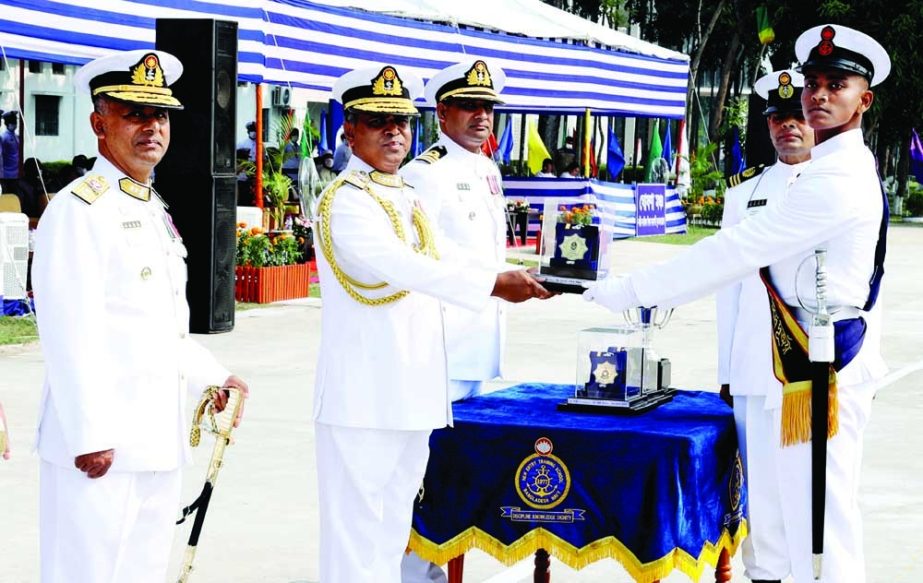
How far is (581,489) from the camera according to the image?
5629 mm

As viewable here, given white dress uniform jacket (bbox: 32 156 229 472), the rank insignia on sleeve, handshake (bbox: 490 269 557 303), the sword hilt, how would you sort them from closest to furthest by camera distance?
white dress uniform jacket (bbox: 32 156 229 472)
the rank insignia on sleeve
the sword hilt
handshake (bbox: 490 269 557 303)

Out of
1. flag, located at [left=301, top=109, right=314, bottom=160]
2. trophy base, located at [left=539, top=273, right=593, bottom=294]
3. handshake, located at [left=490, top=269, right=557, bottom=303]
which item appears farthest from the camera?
flag, located at [left=301, top=109, right=314, bottom=160]

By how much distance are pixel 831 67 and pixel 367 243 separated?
1.59 meters

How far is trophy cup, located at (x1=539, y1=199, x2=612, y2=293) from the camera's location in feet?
18.3

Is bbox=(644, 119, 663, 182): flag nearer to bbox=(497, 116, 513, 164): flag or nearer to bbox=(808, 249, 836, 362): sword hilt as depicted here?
bbox=(497, 116, 513, 164): flag

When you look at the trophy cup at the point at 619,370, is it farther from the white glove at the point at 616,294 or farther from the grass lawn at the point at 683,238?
the grass lawn at the point at 683,238

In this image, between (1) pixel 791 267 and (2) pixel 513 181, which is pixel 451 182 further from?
(2) pixel 513 181

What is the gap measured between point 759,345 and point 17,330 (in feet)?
30.1

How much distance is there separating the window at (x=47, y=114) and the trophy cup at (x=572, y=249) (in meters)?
34.3

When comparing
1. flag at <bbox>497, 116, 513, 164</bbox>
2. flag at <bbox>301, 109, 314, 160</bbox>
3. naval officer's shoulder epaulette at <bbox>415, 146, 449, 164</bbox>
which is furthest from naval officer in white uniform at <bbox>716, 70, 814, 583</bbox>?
flag at <bbox>497, 116, 513, 164</bbox>

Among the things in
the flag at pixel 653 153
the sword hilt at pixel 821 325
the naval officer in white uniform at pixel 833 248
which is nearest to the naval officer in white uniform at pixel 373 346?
the naval officer in white uniform at pixel 833 248

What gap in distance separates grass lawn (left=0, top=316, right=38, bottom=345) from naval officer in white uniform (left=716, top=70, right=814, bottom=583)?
27.1 ft

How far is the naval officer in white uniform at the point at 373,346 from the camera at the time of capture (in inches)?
202

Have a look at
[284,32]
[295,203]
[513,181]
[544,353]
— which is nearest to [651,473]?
[544,353]
